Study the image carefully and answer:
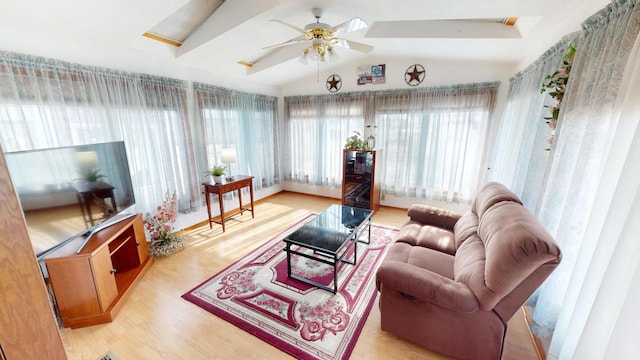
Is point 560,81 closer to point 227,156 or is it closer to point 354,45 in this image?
point 354,45

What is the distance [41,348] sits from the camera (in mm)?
656

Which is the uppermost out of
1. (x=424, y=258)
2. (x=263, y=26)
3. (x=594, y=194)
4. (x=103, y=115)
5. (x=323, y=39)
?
(x=263, y=26)

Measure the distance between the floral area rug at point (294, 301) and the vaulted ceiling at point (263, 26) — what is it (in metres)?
2.25

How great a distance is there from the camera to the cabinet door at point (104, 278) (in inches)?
70.2

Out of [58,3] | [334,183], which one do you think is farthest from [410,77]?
[58,3]

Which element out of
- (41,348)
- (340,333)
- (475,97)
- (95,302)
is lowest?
(340,333)

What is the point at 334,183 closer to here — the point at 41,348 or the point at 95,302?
the point at 95,302

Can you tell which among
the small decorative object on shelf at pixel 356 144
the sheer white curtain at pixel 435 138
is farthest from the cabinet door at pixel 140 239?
the sheer white curtain at pixel 435 138

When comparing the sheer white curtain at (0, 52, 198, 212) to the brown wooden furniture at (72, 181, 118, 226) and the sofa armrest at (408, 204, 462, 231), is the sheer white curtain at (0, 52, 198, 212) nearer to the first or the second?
the brown wooden furniture at (72, 181, 118, 226)

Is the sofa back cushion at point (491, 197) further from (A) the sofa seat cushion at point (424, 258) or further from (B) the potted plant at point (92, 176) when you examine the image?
(B) the potted plant at point (92, 176)

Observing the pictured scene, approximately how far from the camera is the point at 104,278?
1.86 m

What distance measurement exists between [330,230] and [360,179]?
1.71 meters

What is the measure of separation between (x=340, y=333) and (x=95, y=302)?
6.19 feet

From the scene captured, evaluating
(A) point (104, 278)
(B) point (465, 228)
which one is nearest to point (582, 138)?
(B) point (465, 228)
